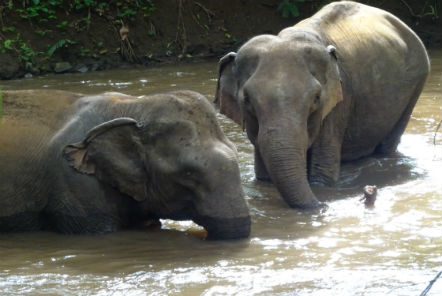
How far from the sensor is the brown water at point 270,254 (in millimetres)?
5402

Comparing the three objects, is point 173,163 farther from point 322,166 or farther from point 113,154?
point 322,166

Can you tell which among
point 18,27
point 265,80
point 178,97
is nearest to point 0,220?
point 178,97

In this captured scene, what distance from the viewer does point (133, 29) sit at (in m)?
16.9

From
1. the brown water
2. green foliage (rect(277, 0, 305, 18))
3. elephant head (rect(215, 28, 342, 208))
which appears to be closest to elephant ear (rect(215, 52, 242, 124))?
elephant head (rect(215, 28, 342, 208))

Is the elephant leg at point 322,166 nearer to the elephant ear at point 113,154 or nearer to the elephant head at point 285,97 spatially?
the elephant head at point 285,97

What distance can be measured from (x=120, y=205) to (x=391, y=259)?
1810mm

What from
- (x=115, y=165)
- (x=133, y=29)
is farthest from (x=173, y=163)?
(x=133, y=29)

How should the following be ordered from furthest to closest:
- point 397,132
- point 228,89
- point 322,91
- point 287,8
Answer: point 287,8
point 397,132
point 228,89
point 322,91

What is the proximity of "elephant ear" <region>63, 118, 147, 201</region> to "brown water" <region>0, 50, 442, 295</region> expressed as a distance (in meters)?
0.44

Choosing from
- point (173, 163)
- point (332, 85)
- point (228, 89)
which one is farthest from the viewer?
point (228, 89)

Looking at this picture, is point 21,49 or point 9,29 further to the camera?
point 9,29

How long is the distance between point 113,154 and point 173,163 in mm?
397

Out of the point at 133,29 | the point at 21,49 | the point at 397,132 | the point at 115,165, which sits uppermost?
the point at 115,165

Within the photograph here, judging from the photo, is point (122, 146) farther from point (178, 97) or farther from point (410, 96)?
point (410, 96)
